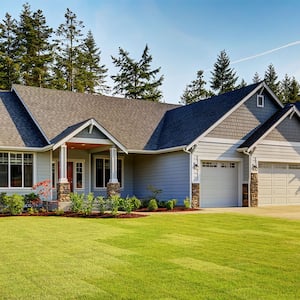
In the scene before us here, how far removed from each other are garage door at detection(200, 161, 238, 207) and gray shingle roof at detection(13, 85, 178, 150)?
376 centimetres

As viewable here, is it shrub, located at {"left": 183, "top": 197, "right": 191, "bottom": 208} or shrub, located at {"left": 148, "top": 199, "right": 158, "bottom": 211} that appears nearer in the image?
shrub, located at {"left": 148, "top": 199, "right": 158, "bottom": 211}

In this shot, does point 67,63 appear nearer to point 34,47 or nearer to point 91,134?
point 34,47

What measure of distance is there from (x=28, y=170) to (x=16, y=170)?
556mm

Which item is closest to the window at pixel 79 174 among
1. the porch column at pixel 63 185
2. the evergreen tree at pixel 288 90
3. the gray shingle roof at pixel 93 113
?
the gray shingle roof at pixel 93 113

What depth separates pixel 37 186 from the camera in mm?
19234

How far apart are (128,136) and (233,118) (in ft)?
18.4

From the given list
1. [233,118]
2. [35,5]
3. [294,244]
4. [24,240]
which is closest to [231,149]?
[233,118]

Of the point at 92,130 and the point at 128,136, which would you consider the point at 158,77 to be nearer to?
the point at 128,136

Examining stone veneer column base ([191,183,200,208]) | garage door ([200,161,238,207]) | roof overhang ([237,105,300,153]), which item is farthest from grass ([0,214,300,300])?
roof overhang ([237,105,300,153])

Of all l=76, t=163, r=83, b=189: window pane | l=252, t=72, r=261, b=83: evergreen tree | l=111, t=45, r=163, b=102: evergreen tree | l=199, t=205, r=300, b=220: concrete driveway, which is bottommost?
l=199, t=205, r=300, b=220: concrete driveway

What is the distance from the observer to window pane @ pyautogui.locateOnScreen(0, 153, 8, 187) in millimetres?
18828

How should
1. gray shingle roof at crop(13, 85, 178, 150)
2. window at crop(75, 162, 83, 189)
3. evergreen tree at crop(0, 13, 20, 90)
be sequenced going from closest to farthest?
1. gray shingle roof at crop(13, 85, 178, 150)
2. window at crop(75, 162, 83, 189)
3. evergreen tree at crop(0, 13, 20, 90)

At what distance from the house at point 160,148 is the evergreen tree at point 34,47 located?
54.1 ft

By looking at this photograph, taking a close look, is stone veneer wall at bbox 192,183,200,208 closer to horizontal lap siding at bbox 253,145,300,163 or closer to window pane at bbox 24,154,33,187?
horizontal lap siding at bbox 253,145,300,163
